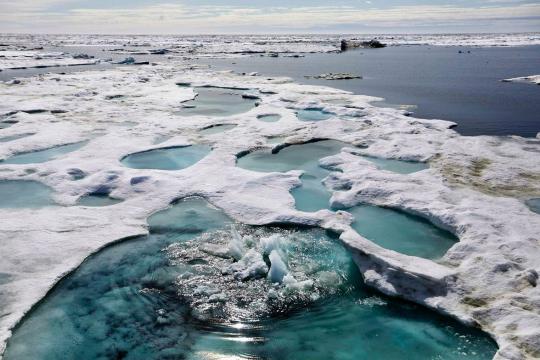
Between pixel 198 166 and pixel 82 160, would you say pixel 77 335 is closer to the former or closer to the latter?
pixel 198 166

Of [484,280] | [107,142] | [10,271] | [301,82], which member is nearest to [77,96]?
[107,142]

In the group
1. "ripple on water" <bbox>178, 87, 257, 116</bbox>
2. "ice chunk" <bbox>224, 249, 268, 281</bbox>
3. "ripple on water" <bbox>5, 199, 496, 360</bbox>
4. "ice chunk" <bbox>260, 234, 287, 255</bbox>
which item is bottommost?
"ripple on water" <bbox>5, 199, 496, 360</bbox>

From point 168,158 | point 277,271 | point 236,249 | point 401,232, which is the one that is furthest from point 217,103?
point 277,271

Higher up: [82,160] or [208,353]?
[82,160]

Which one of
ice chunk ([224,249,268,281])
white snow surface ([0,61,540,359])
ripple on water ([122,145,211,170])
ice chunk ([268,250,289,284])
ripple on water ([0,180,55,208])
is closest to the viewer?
white snow surface ([0,61,540,359])

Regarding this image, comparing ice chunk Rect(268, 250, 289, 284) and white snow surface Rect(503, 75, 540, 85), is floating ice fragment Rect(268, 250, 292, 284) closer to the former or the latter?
ice chunk Rect(268, 250, 289, 284)

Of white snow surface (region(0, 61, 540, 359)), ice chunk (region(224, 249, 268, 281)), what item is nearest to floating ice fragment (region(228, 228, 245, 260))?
ice chunk (region(224, 249, 268, 281))

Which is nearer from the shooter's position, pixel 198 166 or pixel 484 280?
pixel 484 280
